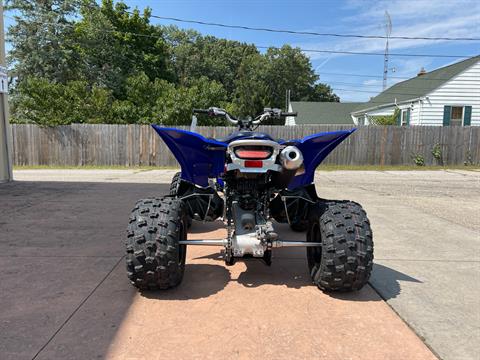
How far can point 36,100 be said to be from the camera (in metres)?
20.2

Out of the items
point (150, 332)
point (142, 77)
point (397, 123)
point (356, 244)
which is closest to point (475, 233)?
point (356, 244)

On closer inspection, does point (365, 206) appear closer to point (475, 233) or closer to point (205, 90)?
point (475, 233)

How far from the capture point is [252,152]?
315 cm

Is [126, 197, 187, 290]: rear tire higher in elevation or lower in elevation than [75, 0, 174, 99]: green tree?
lower

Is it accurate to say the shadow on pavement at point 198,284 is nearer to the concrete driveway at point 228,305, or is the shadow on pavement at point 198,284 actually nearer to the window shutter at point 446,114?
the concrete driveway at point 228,305

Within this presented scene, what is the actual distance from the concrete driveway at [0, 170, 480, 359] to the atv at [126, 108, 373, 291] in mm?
282

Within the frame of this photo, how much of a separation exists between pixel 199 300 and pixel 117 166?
16.2 meters

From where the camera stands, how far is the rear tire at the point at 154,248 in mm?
2998

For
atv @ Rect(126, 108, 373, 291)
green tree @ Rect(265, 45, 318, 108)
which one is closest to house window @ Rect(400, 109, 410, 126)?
atv @ Rect(126, 108, 373, 291)

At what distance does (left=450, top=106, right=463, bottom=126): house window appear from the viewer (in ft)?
65.3

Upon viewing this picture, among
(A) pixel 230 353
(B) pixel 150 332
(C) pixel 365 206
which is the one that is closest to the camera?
(A) pixel 230 353

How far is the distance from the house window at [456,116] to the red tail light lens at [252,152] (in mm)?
20065

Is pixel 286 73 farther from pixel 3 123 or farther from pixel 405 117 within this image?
pixel 3 123

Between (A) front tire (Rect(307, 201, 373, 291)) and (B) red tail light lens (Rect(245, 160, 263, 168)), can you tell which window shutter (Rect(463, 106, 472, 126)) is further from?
(B) red tail light lens (Rect(245, 160, 263, 168))
